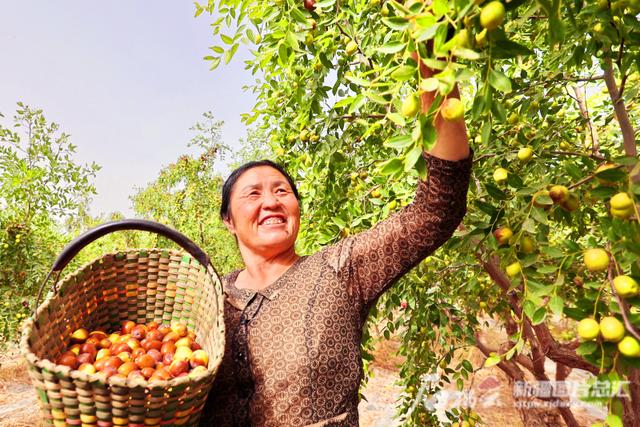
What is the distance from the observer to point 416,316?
106 inches

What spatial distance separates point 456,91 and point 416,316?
6.98 ft

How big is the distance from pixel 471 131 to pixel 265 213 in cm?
155

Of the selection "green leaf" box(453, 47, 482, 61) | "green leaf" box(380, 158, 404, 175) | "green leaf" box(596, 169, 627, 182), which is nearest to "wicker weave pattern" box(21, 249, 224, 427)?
"green leaf" box(380, 158, 404, 175)

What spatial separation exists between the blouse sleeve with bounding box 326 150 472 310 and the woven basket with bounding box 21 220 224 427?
20.1 inches

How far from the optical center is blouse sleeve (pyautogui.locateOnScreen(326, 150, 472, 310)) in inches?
43.7

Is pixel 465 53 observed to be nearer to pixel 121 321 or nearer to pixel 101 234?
pixel 101 234

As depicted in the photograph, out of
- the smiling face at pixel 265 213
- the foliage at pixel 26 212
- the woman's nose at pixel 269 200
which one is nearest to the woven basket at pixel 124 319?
the smiling face at pixel 265 213

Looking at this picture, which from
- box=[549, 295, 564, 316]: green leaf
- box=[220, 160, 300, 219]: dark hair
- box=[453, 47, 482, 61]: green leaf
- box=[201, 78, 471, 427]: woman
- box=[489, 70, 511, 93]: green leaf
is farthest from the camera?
box=[220, 160, 300, 219]: dark hair

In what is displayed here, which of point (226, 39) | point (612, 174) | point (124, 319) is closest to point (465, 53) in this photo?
point (612, 174)

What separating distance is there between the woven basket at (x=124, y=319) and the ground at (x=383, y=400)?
5.02 m

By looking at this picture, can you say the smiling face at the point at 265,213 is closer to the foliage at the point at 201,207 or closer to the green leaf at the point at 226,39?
the green leaf at the point at 226,39

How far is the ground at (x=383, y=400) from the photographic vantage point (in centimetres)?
601

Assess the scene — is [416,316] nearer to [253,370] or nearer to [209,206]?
[253,370]

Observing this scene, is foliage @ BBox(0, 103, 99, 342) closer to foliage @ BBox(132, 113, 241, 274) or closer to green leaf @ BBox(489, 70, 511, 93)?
foliage @ BBox(132, 113, 241, 274)
